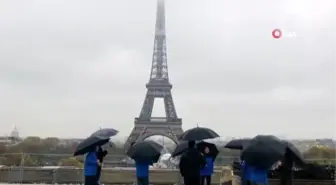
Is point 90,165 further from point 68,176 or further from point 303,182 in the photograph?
point 68,176

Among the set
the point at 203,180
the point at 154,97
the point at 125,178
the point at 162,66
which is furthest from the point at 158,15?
the point at 203,180

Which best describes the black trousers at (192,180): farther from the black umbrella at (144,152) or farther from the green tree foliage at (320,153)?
the green tree foliage at (320,153)

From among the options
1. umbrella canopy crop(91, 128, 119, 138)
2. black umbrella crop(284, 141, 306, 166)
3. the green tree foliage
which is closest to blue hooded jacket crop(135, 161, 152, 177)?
umbrella canopy crop(91, 128, 119, 138)

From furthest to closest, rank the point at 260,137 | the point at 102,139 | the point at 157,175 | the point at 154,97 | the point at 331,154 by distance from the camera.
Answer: the point at 154,97, the point at 331,154, the point at 157,175, the point at 102,139, the point at 260,137

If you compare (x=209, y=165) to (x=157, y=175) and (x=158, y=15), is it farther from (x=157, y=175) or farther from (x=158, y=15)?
(x=158, y=15)

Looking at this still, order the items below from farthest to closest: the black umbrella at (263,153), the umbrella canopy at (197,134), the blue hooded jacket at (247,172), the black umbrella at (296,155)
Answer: the umbrella canopy at (197,134) < the black umbrella at (296,155) < the blue hooded jacket at (247,172) < the black umbrella at (263,153)

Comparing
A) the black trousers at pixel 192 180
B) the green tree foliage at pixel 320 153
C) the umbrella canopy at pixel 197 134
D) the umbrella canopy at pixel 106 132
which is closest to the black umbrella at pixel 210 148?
the umbrella canopy at pixel 197 134

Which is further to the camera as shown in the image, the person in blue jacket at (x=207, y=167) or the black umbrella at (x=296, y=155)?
the person in blue jacket at (x=207, y=167)

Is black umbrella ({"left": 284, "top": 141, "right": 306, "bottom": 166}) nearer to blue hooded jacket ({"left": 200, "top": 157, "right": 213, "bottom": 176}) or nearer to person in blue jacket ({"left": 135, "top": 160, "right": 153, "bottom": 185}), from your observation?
blue hooded jacket ({"left": 200, "top": 157, "right": 213, "bottom": 176})

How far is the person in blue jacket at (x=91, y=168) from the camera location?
12.0 m

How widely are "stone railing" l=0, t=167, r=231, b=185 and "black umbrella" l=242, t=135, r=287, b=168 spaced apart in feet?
27.8

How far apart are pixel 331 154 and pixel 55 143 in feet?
146

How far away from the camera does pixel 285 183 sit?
1313cm

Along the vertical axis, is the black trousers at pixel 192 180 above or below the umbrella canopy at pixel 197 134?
below
